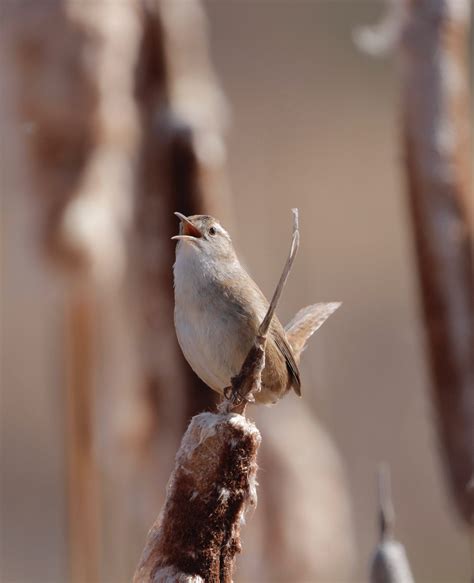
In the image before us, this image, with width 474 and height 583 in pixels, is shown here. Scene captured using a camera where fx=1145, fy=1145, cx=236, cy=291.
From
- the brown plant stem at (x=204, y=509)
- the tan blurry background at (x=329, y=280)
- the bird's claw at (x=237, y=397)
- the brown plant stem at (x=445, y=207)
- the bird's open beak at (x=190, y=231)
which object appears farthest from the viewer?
the tan blurry background at (x=329, y=280)

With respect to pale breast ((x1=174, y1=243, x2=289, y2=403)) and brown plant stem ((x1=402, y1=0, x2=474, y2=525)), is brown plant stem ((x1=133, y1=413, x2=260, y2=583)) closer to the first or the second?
pale breast ((x1=174, y1=243, x2=289, y2=403))

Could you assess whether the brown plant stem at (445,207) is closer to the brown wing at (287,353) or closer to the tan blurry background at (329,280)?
the brown wing at (287,353)

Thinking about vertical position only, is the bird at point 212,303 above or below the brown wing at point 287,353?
above

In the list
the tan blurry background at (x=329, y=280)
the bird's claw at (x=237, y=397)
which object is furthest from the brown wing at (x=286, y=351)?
the tan blurry background at (x=329, y=280)

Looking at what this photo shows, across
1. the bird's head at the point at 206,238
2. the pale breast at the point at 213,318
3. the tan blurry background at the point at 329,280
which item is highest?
the bird's head at the point at 206,238

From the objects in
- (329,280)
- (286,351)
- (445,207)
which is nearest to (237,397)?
(286,351)

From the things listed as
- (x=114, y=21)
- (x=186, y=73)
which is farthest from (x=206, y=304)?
(x=186, y=73)

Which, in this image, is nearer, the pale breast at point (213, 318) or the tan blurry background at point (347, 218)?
the pale breast at point (213, 318)

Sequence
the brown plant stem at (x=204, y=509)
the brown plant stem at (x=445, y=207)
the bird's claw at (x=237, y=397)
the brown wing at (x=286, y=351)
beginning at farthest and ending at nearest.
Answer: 1. the brown plant stem at (x=445, y=207)
2. the brown wing at (x=286, y=351)
3. the bird's claw at (x=237, y=397)
4. the brown plant stem at (x=204, y=509)
